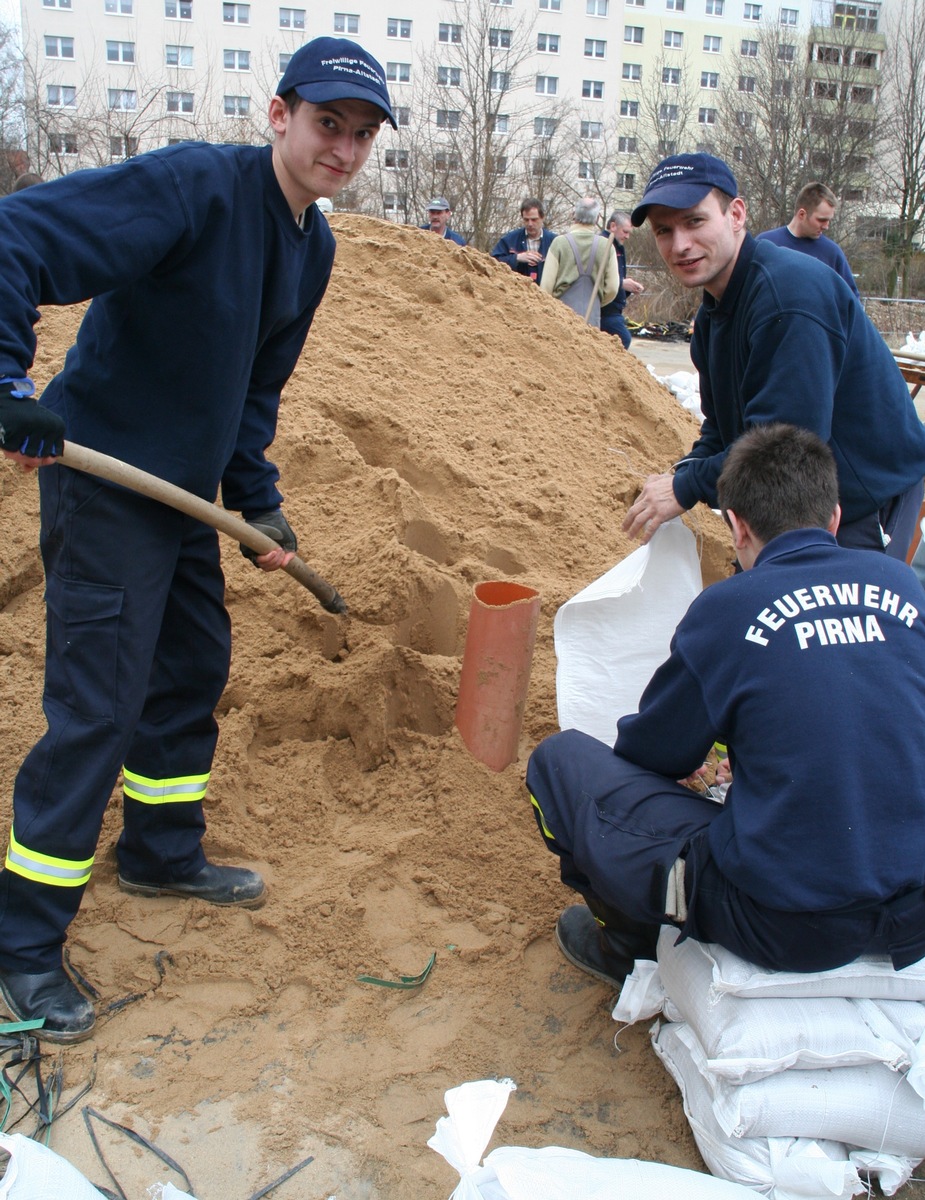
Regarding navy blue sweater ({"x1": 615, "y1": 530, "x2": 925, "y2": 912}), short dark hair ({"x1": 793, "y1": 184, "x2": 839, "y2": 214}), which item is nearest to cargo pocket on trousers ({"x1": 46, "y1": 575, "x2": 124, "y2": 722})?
navy blue sweater ({"x1": 615, "y1": 530, "x2": 925, "y2": 912})

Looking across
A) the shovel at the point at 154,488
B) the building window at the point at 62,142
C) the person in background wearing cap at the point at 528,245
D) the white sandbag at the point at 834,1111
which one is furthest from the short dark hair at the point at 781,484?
the building window at the point at 62,142

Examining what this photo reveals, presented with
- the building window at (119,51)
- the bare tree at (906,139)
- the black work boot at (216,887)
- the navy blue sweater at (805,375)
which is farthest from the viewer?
the building window at (119,51)

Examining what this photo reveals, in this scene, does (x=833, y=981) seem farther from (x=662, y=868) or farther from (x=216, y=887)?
(x=216, y=887)

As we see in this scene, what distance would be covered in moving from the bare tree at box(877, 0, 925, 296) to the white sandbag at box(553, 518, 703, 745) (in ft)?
88.7

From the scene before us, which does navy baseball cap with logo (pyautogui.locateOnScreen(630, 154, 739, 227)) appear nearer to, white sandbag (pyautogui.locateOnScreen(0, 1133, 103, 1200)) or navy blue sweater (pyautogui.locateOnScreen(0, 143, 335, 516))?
navy blue sweater (pyautogui.locateOnScreen(0, 143, 335, 516))

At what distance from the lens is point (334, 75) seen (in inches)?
80.7

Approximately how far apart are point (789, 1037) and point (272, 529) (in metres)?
1.78

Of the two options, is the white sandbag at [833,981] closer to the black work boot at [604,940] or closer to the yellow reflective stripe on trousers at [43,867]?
the black work boot at [604,940]

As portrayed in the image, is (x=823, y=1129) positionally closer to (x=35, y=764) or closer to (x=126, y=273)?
(x=35, y=764)

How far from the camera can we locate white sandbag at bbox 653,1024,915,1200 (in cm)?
171

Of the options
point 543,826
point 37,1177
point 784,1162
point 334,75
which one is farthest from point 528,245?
point 37,1177

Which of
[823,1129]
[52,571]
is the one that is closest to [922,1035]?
[823,1129]

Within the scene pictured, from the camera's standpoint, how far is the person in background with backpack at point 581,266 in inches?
287

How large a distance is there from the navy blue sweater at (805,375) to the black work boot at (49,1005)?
193 cm
